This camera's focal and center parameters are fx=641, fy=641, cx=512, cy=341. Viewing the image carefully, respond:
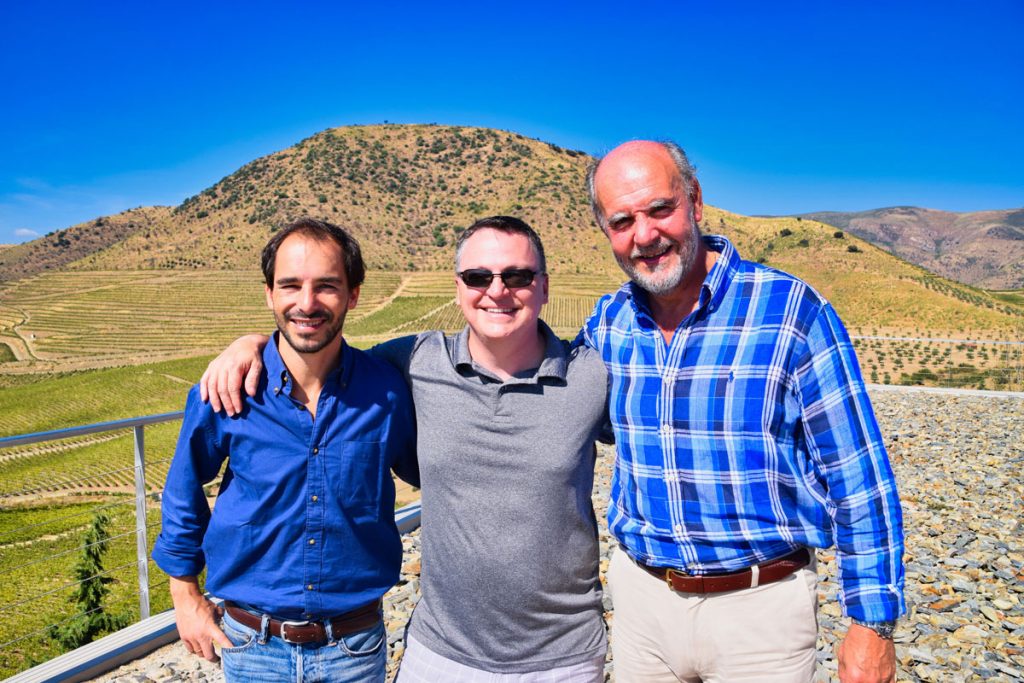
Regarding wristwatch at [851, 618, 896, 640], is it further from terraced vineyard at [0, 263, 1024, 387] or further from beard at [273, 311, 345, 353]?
terraced vineyard at [0, 263, 1024, 387]

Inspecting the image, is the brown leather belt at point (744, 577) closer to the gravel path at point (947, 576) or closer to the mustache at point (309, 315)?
the mustache at point (309, 315)

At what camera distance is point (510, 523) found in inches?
72.1

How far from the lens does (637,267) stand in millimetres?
2033

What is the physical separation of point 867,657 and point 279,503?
5.54ft

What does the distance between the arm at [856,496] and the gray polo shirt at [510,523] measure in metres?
0.66

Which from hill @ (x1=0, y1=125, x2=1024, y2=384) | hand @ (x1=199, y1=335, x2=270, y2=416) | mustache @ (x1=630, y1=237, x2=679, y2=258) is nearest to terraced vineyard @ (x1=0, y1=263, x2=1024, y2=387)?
hill @ (x1=0, y1=125, x2=1024, y2=384)

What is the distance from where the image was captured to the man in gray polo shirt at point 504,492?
1827 mm

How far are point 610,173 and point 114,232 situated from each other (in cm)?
13968

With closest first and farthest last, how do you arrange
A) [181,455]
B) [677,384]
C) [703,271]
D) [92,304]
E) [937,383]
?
1. [181,455]
2. [677,384]
3. [703,271]
4. [937,383]
5. [92,304]

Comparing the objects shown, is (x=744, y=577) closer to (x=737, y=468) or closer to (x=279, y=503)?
(x=737, y=468)

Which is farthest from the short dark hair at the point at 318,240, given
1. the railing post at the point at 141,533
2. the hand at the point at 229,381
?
the railing post at the point at 141,533

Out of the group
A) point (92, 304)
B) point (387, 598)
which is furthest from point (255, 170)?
point (387, 598)

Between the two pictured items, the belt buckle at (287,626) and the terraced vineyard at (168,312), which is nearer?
the belt buckle at (287,626)

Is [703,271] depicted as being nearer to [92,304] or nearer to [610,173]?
[610,173]
